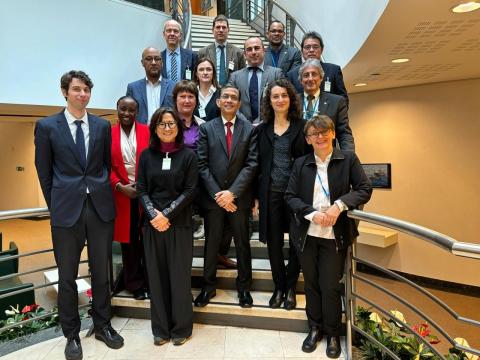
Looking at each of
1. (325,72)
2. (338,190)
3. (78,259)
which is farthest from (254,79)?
(78,259)

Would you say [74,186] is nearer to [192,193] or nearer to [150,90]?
[192,193]

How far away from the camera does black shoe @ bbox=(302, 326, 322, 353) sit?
2467 millimetres

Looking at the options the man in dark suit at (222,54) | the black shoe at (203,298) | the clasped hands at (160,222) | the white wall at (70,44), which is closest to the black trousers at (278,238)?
the black shoe at (203,298)

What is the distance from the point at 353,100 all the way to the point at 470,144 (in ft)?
7.72

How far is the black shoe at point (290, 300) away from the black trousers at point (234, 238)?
11.8 inches

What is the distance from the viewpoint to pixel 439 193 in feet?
22.0

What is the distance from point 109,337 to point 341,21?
184 inches

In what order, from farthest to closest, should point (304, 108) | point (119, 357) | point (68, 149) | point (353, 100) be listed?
point (353, 100), point (304, 108), point (119, 357), point (68, 149)

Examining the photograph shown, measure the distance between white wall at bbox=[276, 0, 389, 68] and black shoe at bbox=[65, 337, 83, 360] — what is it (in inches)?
137

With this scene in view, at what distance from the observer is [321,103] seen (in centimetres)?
268

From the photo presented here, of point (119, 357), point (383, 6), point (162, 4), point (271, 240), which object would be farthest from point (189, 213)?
point (162, 4)

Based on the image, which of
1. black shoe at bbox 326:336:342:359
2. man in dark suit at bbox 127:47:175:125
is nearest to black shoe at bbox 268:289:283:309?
black shoe at bbox 326:336:342:359

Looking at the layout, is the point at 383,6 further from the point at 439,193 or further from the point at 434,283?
the point at 434,283

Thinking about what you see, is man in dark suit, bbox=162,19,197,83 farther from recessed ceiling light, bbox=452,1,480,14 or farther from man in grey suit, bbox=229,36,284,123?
recessed ceiling light, bbox=452,1,480,14
